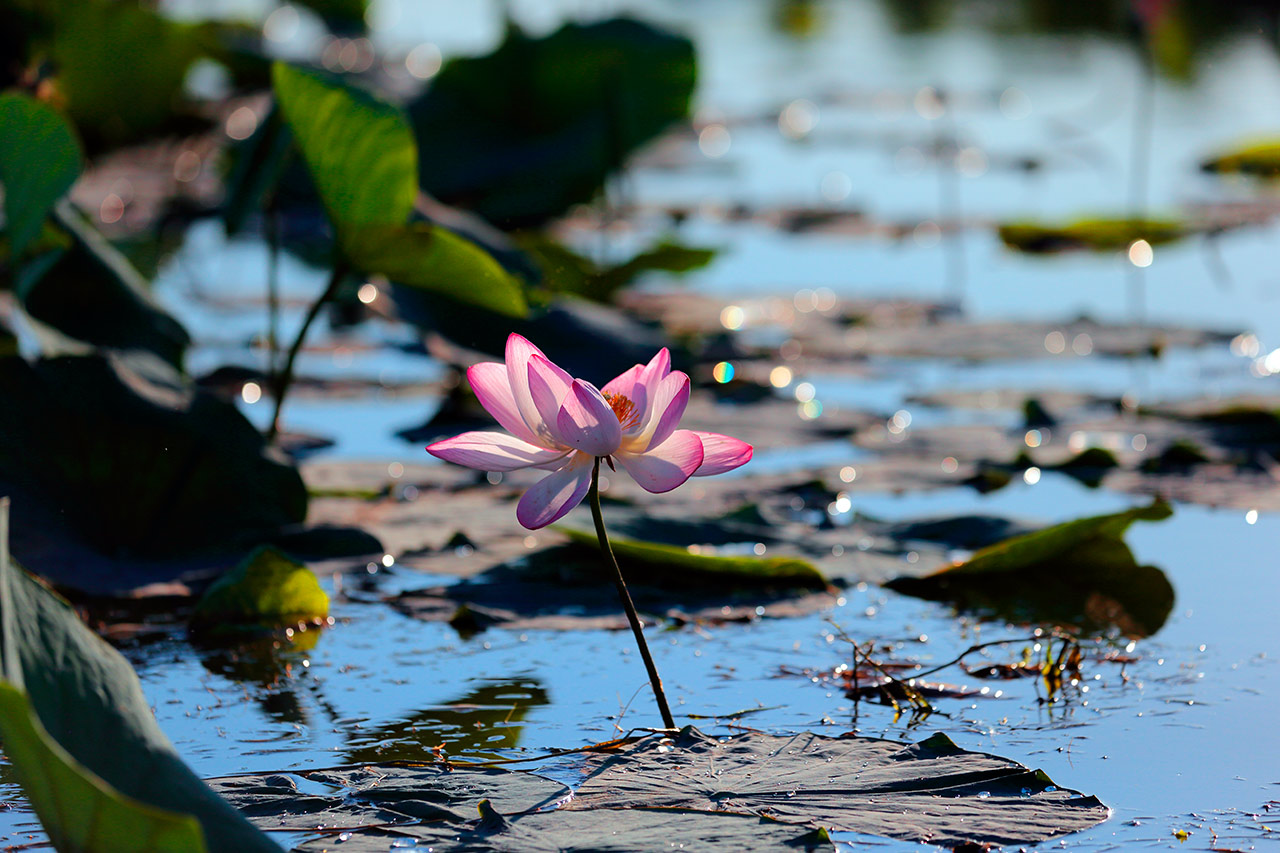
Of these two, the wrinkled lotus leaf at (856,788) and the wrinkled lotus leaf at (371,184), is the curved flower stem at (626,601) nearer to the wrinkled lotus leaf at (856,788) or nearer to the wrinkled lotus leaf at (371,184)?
the wrinkled lotus leaf at (856,788)

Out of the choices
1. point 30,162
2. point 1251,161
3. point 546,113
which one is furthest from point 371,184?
point 1251,161

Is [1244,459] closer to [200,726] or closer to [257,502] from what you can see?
[257,502]

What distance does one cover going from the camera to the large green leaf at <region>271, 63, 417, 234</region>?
1.90 m

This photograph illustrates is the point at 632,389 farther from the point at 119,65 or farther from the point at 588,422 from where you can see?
the point at 119,65

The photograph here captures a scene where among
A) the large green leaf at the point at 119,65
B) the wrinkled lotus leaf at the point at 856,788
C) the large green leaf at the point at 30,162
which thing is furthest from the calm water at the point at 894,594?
the large green leaf at the point at 30,162

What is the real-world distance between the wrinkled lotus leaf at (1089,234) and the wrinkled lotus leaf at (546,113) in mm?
1093

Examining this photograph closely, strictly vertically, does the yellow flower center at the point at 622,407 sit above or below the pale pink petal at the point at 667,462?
above

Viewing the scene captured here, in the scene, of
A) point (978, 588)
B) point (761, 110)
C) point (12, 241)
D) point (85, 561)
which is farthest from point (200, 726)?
point (761, 110)

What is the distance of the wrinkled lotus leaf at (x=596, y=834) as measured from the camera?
3.48 feet

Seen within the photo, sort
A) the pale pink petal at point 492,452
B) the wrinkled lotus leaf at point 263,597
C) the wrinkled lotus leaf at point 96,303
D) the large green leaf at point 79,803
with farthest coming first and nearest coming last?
1. the wrinkled lotus leaf at point 96,303
2. the wrinkled lotus leaf at point 263,597
3. the pale pink petal at point 492,452
4. the large green leaf at point 79,803

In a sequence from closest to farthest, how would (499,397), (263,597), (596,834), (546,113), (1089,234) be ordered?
(596,834) → (499,397) → (263,597) → (546,113) → (1089,234)

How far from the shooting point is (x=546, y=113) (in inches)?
157

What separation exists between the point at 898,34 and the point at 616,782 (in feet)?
38.4

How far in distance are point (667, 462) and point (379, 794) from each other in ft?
1.10
